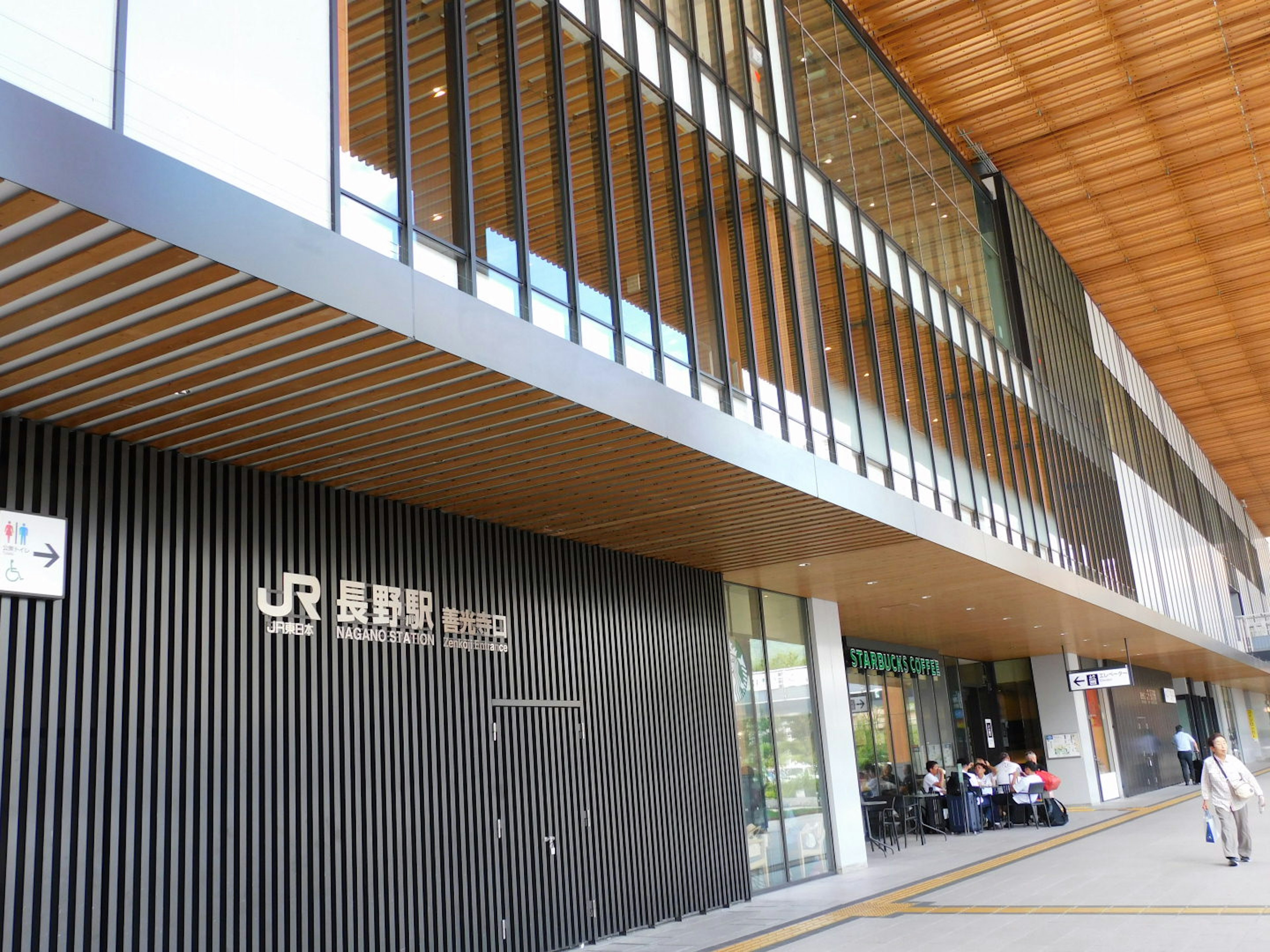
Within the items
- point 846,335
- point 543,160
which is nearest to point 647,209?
point 543,160

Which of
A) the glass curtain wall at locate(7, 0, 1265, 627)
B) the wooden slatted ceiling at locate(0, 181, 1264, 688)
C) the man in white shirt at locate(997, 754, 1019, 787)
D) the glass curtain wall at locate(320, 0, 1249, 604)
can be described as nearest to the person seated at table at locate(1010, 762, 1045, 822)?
the man in white shirt at locate(997, 754, 1019, 787)

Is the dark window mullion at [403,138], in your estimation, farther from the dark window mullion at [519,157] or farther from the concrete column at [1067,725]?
the concrete column at [1067,725]

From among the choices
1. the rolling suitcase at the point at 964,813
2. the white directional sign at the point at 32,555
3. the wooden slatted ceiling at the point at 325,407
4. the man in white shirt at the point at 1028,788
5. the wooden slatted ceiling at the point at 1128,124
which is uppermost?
the wooden slatted ceiling at the point at 1128,124

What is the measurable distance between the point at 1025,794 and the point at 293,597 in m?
17.2

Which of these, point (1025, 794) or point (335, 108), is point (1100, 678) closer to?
point (1025, 794)

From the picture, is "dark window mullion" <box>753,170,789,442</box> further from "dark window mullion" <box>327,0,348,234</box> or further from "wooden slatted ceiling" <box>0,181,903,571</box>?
"dark window mullion" <box>327,0,348,234</box>

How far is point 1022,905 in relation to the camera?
10773 mm

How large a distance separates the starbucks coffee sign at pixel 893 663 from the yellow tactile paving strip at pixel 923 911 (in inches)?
233

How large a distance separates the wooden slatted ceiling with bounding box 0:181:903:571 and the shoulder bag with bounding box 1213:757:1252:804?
606 centimetres

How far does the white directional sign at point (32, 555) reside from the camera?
5.98 meters

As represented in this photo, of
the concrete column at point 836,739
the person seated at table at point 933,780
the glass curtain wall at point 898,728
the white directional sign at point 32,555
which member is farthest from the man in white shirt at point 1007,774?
the white directional sign at point 32,555

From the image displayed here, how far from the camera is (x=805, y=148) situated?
41.2 feet

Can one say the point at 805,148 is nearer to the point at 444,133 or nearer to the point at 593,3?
the point at 593,3

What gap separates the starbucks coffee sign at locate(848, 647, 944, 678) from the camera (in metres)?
20.2
